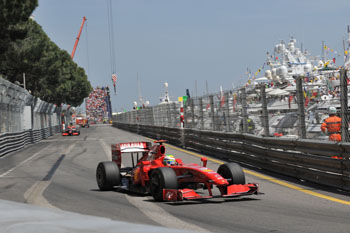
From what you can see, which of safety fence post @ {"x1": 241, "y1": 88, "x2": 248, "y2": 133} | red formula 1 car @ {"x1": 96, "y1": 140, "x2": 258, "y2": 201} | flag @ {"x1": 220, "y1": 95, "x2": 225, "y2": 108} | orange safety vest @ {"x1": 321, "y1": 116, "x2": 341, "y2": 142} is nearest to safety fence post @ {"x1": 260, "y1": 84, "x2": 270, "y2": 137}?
safety fence post @ {"x1": 241, "y1": 88, "x2": 248, "y2": 133}

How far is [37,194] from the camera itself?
1052cm

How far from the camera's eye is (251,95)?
15289 mm

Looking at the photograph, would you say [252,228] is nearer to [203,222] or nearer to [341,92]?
[203,222]

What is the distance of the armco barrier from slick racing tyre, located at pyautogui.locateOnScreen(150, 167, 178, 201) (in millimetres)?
2976

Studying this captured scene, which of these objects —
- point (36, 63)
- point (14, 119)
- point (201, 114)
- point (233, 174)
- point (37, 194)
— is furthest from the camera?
point (36, 63)

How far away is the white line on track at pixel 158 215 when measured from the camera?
6542mm

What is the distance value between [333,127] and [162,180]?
3482 millimetres

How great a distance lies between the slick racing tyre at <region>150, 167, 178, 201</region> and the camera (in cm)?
856

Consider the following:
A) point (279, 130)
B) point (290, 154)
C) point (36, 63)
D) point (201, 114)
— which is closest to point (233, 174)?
point (290, 154)

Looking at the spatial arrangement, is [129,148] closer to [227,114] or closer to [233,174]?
[233,174]

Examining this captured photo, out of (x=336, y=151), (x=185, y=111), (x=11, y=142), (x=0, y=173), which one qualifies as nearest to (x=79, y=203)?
(x=336, y=151)

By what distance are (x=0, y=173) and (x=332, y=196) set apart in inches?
401

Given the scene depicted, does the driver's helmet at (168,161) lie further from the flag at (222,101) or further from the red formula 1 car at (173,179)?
the flag at (222,101)

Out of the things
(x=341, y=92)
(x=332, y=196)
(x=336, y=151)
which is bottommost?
(x=332, y=196)
